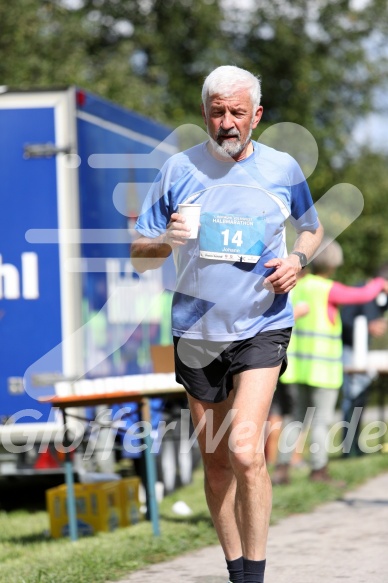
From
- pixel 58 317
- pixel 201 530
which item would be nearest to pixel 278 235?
pixel 201 530

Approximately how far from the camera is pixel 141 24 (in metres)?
26.4

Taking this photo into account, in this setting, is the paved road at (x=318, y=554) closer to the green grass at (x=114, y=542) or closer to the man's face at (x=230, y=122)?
the green grass at (x=114, y=542)

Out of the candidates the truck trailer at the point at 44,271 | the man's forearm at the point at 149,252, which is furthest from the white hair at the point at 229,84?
the truck trailer at the point at 44,271

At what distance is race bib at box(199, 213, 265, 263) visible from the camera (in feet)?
16.3

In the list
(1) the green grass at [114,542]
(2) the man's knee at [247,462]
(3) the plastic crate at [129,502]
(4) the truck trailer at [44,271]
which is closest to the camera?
(2) the man's knee at [247,462]

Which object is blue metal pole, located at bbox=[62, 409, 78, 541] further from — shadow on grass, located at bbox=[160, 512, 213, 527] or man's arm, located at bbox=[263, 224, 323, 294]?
man's arm, located at bbox=[263, 224, 323, 294]

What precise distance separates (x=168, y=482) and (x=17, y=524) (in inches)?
68.3

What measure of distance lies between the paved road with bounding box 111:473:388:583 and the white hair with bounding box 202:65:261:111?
224cm

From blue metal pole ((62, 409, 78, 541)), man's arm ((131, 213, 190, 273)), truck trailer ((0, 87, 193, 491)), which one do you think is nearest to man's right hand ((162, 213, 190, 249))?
man's arm ((131, 213, 190, 273))

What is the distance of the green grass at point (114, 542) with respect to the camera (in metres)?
6.10

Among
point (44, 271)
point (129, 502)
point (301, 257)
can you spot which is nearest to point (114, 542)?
point (129, 502)

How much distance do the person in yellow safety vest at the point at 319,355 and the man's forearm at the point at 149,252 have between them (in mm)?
4832

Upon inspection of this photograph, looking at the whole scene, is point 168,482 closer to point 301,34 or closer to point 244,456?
point 244,456

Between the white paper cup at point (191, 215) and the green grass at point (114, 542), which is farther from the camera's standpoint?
the green grass at point (114, 542)
